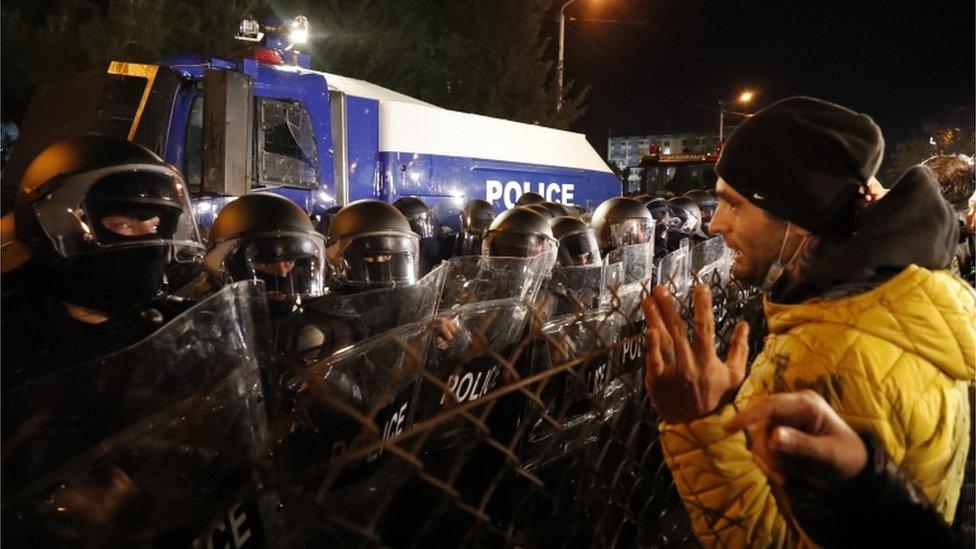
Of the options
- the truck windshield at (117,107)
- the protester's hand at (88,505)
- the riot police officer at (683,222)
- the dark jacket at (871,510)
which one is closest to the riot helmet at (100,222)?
the protester's hand at (88,505)

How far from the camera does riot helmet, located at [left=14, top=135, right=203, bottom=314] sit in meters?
2.56

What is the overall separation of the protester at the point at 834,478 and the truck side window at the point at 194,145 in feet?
21.6

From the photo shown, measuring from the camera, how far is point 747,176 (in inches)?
72.6

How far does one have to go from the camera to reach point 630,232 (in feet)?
26.0

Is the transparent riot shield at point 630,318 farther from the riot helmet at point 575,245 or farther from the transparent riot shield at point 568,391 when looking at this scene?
the riot helmet at point 575,245

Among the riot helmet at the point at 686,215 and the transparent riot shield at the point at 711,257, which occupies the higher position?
the riot helmet at the point at 686,215

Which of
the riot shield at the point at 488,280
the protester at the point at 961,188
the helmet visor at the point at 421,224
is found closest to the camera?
the riot shield at the point at 488,280

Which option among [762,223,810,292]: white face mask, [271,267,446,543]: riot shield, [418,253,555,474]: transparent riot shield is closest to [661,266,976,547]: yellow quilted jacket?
[762,223,810,292]: white face mask

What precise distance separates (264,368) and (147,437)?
39 centimetres

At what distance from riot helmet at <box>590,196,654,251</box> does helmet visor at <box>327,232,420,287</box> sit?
13.0ft

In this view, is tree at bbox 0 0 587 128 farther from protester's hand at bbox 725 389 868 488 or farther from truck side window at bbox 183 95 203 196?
protester's hand at bbox 725 389 868 488

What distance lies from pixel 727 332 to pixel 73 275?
3.16 meters

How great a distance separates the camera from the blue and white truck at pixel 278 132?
246 inches

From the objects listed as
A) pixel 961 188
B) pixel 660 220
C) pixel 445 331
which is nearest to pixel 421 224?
pixel 660 220
